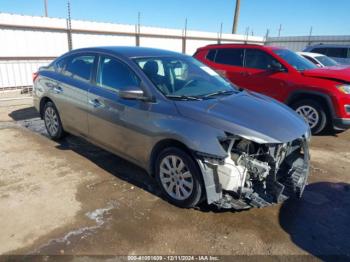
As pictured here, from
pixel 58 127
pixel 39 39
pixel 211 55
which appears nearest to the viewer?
pixel 58 127

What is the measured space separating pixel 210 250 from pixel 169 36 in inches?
543

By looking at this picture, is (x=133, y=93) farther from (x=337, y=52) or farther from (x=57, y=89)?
(x=337, y=52)

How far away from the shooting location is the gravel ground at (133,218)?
110 inches

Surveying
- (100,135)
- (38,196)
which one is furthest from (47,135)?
(38,196)

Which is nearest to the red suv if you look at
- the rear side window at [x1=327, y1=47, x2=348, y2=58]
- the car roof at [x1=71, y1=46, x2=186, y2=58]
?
the car roof at [x1=71, y1=46, x2=186, y2=58]

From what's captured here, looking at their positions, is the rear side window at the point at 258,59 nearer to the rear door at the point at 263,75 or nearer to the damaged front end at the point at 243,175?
the rear door at the point at 263,75

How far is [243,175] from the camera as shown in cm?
299

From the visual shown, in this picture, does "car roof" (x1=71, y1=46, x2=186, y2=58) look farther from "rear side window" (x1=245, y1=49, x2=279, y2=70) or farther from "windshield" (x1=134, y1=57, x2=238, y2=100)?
"rear side window" (x1=245, y1=49, x2=279, y2=70)

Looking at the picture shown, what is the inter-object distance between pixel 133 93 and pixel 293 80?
13.9 ft

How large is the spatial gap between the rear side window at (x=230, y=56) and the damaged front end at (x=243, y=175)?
4.60 meters

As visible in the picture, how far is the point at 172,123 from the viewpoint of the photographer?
322 cm

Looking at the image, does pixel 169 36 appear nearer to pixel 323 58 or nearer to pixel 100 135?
pixel 323 58

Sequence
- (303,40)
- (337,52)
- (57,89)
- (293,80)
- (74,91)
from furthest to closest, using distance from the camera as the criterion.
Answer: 1. (303,40)
2. (337,52)
3. (293,80)
4. (57,89)
5. (74,91)

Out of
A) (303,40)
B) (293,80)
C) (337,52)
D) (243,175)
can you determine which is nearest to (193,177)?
(243,175)
